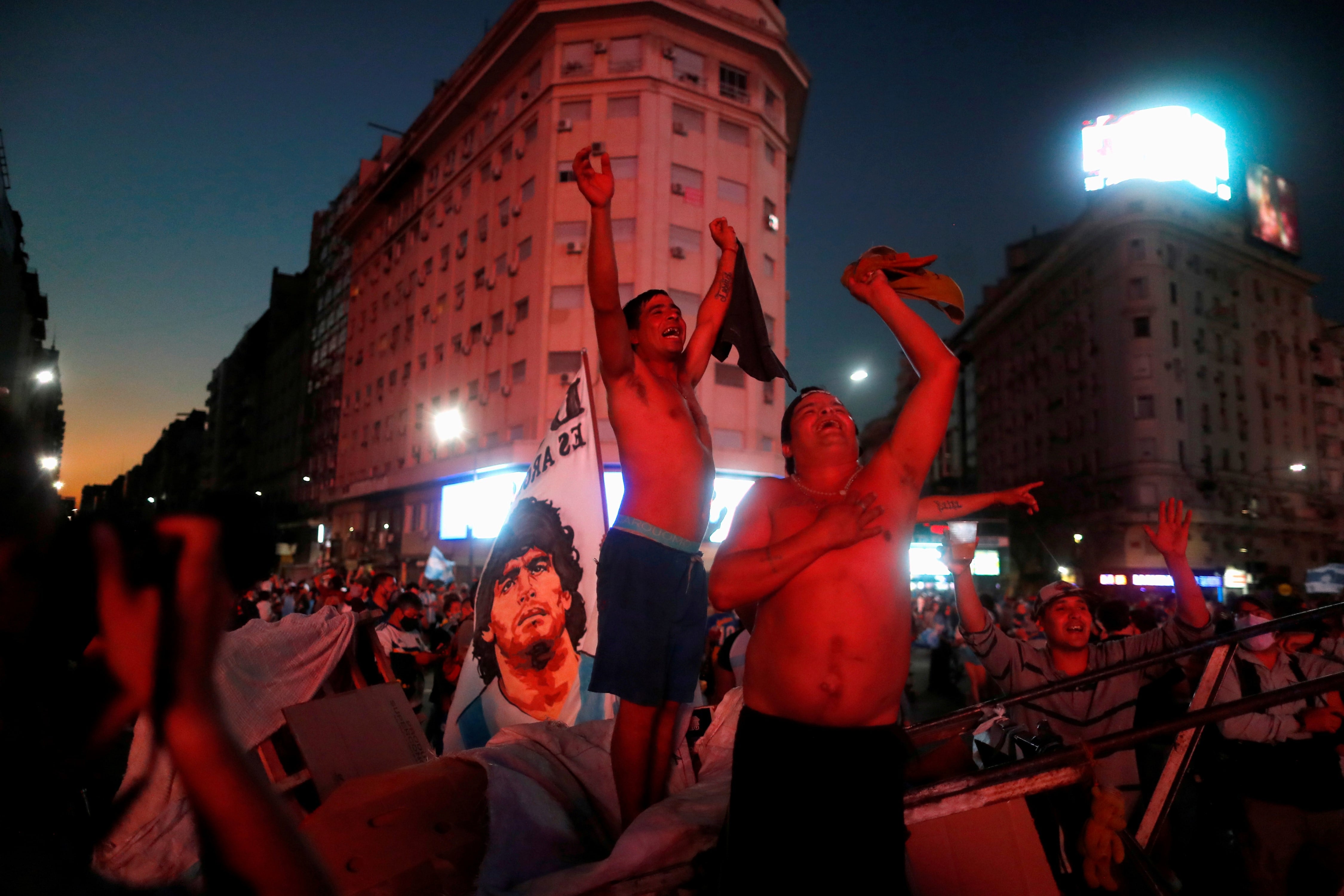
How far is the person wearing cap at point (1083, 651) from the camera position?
371cm

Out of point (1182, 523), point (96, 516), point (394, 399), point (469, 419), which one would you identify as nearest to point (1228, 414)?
Answer: point (469, 419)

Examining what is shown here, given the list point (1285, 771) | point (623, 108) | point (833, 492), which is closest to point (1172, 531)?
point (1285, 771)

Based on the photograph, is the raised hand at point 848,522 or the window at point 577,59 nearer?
the raised hand at point 848,522

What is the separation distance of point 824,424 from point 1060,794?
60.9 inches

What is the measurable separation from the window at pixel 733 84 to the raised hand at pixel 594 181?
31.9m

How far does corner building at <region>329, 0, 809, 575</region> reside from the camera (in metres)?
30.7

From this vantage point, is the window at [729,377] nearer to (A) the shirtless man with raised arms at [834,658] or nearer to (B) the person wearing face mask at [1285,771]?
(B) the person wearing face mask at [1285,771]

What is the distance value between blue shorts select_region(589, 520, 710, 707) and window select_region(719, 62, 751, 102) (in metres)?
32.8

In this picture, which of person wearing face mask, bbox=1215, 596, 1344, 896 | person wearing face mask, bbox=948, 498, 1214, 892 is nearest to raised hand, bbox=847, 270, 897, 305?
person wearing face mask, bbox=948, 498, 1214, 892

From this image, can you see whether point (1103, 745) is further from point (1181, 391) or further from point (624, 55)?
point (1181, 391)

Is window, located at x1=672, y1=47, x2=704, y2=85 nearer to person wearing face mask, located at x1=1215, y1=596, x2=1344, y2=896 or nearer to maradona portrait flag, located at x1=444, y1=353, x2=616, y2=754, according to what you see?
maradona portrait flag, located at x1=444, y1=353, x2=616, y2=754

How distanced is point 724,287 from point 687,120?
30.4 meters

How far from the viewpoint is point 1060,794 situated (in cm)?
271

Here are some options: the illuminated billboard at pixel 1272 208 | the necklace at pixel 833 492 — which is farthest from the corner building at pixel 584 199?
the illuminated billboard at pixel 1272 208
